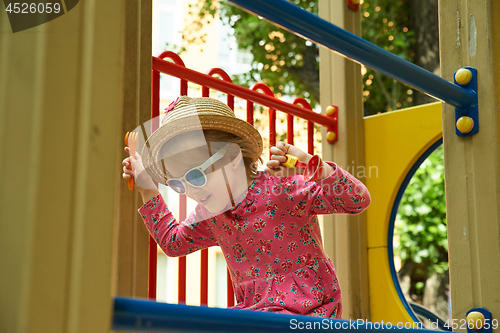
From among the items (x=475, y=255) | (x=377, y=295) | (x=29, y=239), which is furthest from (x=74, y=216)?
(x=377, y=295)

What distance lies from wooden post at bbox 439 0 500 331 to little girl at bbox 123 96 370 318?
27cm

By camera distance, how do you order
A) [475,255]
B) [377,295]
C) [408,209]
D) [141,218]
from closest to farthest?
[475,255]
[141,218]
[377,295]
[408,209]

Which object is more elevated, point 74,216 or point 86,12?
point 86,12

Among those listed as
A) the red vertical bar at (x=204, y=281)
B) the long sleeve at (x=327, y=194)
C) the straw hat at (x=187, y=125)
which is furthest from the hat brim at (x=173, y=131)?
the red vertical bar at (x=204, y=281)

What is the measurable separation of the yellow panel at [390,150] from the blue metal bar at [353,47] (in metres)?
1.00

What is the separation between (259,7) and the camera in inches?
33.2

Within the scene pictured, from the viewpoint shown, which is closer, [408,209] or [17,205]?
[17,205]

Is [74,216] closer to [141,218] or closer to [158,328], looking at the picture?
[158,328]

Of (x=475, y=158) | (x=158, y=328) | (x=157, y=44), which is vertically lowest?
(x=158, y=328)

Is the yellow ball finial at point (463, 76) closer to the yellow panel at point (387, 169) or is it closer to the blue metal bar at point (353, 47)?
the blue metal bar at point (353, 47)

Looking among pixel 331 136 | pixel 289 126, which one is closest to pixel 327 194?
pixel 289 126

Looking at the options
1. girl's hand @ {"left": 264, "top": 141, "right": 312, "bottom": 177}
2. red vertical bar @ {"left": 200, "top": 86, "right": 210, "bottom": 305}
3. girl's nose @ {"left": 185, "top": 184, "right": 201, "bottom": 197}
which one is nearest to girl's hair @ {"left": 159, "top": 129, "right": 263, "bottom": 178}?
girl's nose @ {"left": 185, "top": 184, "right": 201, "bottom": 197}

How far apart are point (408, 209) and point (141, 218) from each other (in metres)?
4.74

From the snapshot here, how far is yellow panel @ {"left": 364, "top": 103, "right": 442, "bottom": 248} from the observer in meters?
2.19
